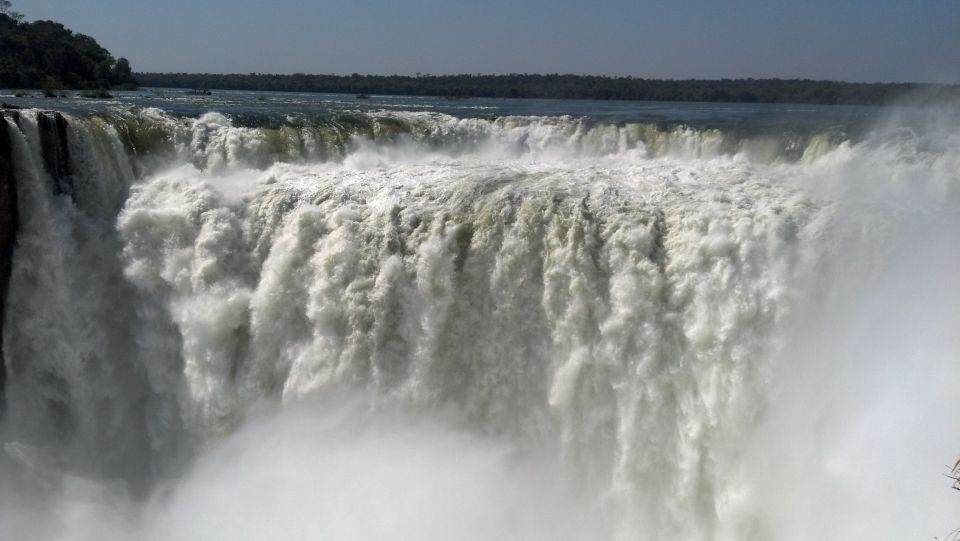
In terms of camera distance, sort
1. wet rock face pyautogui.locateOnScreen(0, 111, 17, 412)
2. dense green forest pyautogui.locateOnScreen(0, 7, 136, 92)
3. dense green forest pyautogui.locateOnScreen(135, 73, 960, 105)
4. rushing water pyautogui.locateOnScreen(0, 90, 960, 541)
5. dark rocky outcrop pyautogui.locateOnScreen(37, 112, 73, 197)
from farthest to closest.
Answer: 1. dense green forest pyautogui.locateOnScreen(0, 7, 136, 92)
2. dense green forest pyautogui.locateOnScreen(135, 73, 960, 105)
3. dark rocky outcrop pyautogui.locateOnScreen(37, 112, 73, 197)
4. wet rock face pyautogui.locateOnScreen(0, 111, 17, 412)
5. rushing water pyautogui.locateOnScreen(0, 90, 960, 541)

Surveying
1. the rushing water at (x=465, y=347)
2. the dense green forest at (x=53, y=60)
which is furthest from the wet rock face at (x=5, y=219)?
the dense green forest at (x=53, y=60)

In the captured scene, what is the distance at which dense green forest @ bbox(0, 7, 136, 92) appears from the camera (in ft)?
102

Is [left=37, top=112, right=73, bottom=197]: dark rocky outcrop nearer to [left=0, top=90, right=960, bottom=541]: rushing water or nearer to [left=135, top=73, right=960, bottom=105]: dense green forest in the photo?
[left=0, top=90, right=960, bottom=541]: rushing water

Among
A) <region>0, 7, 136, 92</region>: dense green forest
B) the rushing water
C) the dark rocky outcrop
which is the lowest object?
the rushing water

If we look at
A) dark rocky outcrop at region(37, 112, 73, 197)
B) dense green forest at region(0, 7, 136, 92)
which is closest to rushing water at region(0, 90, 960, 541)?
dark rocky outcrop at region(37, 112, 73, 197)

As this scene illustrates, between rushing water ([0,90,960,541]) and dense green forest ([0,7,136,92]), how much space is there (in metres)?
24.9

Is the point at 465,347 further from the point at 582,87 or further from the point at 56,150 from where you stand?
the point at 582,87

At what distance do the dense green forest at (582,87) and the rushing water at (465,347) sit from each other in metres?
10.00

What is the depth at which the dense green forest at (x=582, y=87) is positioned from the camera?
2533 centimetres

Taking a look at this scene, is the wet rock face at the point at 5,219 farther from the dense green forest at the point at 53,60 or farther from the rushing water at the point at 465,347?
the dense green forest at the point at 53,60

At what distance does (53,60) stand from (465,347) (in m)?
32.6

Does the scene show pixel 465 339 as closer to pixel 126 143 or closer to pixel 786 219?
pixel 786 219

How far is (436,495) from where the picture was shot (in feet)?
28.4

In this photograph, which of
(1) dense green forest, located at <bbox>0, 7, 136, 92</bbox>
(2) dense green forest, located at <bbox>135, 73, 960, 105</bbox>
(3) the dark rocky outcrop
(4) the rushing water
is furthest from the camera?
(1) dense green forest, located at <bbox>0, 7, 136, 92</bbox>
